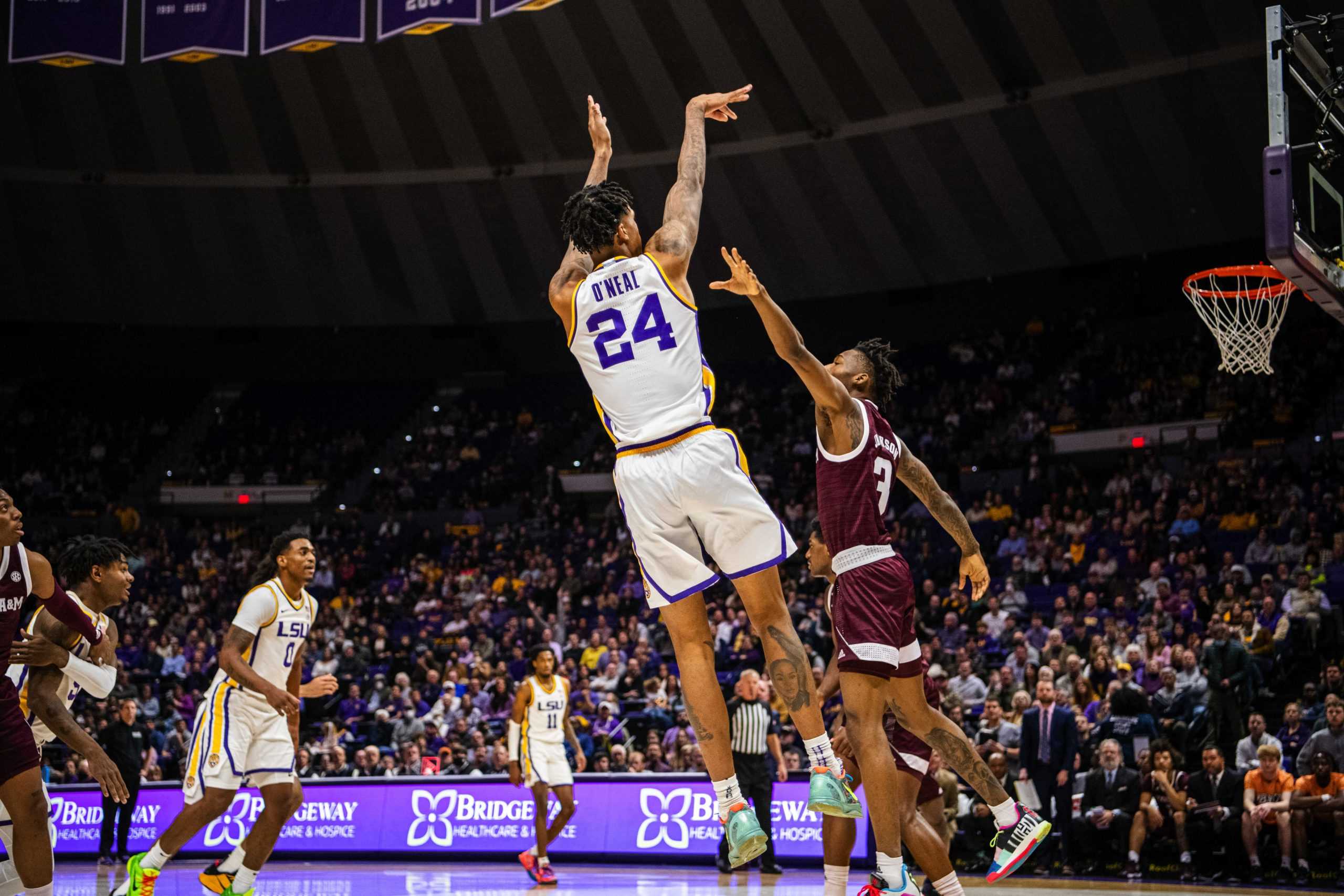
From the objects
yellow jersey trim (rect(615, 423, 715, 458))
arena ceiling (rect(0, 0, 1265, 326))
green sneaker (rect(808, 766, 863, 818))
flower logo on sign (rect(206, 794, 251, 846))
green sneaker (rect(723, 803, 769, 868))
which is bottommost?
Answer: flower logo on sign (rect(206, 794, 251, 846))

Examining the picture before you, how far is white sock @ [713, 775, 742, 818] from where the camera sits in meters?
5.58

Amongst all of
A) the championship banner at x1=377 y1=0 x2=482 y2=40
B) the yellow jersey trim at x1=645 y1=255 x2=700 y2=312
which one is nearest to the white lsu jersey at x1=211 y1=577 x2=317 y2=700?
the yellow jersey trim at x1=645 y1=255 x2=700 y2=312

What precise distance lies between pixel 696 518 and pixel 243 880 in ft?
16.3

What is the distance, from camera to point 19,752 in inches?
257

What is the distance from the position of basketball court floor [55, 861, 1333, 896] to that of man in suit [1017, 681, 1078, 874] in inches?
25.9

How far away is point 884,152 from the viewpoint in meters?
27.3

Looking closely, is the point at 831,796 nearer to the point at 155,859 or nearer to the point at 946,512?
the point at 946,512

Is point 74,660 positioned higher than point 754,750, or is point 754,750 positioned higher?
point 74,660

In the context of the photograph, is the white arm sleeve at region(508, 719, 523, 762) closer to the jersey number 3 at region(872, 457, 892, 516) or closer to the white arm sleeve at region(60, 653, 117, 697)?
the white arm sleeve at region(60, 653, 117, 697)

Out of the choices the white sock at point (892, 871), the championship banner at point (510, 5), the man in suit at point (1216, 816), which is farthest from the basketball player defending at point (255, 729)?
the championship banner at point (510, 5)

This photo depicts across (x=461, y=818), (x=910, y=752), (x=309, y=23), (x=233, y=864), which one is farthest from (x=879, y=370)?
(x=309, y=23)

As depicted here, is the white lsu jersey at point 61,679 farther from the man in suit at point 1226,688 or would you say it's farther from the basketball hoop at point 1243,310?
the basketball hoop at point 1243,310

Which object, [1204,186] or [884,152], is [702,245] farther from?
[1204,186]

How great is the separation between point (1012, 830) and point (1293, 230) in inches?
199
